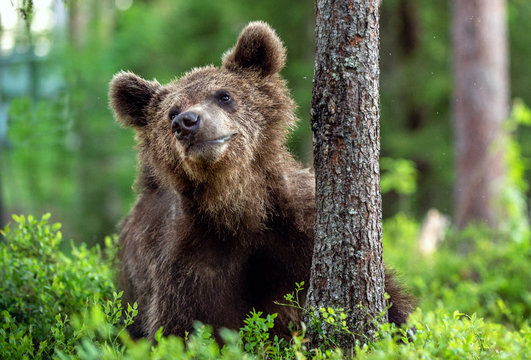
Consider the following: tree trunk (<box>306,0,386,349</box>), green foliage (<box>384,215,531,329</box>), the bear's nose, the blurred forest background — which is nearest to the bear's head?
the bear's nose

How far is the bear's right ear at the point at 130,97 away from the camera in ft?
15.4

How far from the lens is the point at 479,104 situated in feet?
33.8

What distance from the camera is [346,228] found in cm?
341

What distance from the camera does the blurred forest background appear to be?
15.1 m

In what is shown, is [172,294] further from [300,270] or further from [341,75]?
[341,75]

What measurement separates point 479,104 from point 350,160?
7.68m

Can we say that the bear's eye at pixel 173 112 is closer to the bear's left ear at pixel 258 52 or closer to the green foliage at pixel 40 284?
the bear's left ear at pixel 258 52

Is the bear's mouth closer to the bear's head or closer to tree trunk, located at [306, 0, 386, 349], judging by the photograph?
the bear's head

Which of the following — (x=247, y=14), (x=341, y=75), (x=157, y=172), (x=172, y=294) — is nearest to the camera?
(x=341, y=75)

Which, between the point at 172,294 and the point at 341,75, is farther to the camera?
the point at 172,294

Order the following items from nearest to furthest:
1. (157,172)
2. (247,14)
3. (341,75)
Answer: (341,75)
(157,172)
(247,14)

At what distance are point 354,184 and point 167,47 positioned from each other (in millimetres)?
14482

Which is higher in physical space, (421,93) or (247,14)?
(247,14)

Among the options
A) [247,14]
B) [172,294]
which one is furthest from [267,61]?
[247,14]
